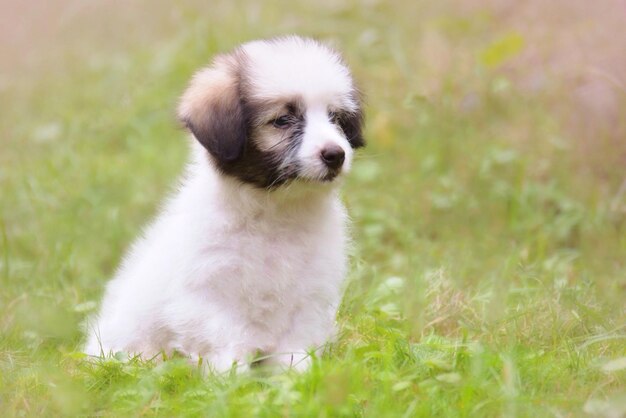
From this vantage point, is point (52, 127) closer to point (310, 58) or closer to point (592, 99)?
point (592, 99)

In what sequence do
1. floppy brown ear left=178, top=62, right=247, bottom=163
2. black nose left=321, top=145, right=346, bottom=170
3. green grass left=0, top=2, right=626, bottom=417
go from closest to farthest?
green grass left=0, top=2, right=626, bottom=417
black nose left=321, top=145, right=346, bottom=170
floppy brown ear left=178, top=62, right=247, bottom=163

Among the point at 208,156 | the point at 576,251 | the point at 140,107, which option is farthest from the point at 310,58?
the point at 140,107

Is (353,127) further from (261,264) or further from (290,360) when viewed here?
(290,360)

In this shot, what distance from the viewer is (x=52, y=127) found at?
30.9 ft

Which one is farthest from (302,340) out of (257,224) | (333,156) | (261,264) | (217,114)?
(217,114)

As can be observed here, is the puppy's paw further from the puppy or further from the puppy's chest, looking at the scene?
the puppy's chest

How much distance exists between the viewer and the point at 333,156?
4.25 m

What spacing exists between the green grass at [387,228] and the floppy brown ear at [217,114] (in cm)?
29

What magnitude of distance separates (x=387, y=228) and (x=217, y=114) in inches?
132

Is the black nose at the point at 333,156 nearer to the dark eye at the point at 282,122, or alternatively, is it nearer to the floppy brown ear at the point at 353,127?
the dark eye at the point at 282,122

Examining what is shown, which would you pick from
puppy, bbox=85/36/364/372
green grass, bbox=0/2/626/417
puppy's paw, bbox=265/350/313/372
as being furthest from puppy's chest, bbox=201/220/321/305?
green grass, bbox=0/2/626/417

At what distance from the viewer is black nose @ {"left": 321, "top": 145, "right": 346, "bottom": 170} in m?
4.24

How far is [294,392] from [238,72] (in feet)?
5.10

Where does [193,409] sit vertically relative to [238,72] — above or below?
below
